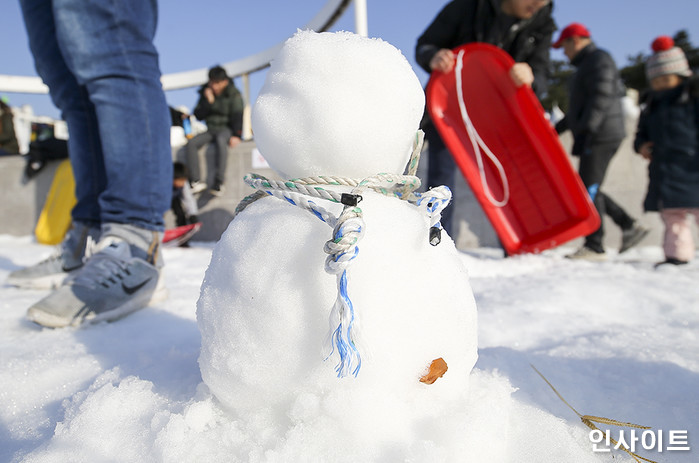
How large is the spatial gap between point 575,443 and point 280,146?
45 cm

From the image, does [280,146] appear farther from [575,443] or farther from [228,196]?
[228,196]

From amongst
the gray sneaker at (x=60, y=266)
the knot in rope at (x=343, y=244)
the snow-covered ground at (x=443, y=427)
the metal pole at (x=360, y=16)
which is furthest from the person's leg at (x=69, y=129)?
the metal pole at (x=360, y=16)

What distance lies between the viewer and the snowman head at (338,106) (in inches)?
17.2

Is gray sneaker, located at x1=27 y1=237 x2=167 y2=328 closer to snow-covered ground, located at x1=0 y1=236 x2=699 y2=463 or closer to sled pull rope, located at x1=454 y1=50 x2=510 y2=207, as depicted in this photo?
snow-covered ground, located at x1=0 y1=236 x2=699 y2=463

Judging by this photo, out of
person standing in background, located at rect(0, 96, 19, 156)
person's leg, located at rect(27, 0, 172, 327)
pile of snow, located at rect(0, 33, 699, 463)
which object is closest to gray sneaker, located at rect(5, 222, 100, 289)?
person's leg, located at rect(27, 0, 172, 327)

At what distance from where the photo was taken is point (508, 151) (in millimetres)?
2135

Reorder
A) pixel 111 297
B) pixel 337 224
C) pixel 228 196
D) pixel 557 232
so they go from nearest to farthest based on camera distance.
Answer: pixel 337 224 → pixel 111 297 → pixel 557 232 → pixel 228 196

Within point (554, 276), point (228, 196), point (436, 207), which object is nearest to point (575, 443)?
point (436, 207)

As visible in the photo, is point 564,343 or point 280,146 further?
point 564,343

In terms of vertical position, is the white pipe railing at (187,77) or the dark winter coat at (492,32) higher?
the dark winter coat at (492,32)

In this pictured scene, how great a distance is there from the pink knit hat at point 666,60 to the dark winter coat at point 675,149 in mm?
123

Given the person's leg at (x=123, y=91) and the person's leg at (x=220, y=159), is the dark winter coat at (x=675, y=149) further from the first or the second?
the person's leg at (x=220, y=159)

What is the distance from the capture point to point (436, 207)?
1.57ft

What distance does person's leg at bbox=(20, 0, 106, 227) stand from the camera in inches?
46.1
